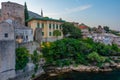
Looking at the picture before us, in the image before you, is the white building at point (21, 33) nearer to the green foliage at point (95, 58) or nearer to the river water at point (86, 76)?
the river water at point (86, 76)

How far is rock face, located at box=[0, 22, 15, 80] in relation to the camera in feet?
79.8

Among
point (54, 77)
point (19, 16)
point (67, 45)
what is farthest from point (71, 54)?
point (19, 16)

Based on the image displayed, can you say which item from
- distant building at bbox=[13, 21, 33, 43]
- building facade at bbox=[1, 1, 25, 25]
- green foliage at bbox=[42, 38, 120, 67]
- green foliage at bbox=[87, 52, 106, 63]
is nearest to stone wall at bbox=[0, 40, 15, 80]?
distant building at bbox=[13, 21, 33, 43]

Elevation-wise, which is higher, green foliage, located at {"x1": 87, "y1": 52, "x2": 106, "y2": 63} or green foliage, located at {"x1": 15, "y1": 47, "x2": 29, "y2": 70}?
green foliage, located at {"x1": 15, "y1": 47, "x2": 29, "y2": 70}

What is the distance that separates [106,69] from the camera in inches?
1518

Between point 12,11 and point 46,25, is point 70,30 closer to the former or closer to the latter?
point 46,25

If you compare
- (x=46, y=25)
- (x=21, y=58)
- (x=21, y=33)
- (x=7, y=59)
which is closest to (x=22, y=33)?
(x=21, y=33)

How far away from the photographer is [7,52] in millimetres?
25125

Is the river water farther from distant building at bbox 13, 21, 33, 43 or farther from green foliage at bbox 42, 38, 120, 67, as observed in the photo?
distant building at bbox 13, 21, 33, 43

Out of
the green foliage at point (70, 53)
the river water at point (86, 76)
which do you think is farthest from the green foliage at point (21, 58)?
the green foliage at point (70, 53)

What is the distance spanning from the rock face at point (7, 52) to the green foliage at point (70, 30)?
21230 mm

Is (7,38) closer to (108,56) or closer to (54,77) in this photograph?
(54,77)

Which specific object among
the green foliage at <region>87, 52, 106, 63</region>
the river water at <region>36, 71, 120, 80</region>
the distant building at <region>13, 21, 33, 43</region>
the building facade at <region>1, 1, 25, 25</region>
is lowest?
the river water at <region>36, 71, 120, 80</region>

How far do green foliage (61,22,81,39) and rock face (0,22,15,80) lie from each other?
69.7 ft
